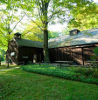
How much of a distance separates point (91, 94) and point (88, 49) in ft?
37.1

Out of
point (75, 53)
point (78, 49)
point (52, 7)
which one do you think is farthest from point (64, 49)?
point (52, 7)

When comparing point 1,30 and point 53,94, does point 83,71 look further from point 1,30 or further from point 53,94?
point 1,30

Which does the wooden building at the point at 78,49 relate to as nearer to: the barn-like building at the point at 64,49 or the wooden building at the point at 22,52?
the barn-like building at the point at 64,49

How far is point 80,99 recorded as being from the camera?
162 inches

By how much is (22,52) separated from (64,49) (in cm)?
880

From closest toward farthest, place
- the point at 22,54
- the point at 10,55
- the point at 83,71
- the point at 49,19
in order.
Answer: the point at 83,71 → the point at 49,19 → the point at 22,54 → the point at 10,55

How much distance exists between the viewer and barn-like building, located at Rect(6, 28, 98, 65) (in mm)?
15043

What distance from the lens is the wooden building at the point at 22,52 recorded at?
65.7ft

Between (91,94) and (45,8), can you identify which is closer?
(91,94)

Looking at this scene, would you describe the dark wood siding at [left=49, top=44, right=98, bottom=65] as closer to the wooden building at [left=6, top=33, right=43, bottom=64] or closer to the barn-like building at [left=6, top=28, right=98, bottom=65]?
the barn-like building at [left=6, top=28, right=98, bottom=65]

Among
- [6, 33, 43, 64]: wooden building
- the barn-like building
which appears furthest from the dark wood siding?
[6, 33, 43, 64]: wooden building

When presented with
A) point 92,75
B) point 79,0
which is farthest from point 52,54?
point 92,75

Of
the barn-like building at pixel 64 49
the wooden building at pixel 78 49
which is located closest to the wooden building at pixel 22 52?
the barn-like building at pixel 64 49

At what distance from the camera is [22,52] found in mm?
20156
